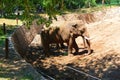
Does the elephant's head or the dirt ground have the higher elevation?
the elephant's head

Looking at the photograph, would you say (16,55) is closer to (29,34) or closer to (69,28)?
(69,28)

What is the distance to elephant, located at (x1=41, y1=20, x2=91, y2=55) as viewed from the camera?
25.7 m

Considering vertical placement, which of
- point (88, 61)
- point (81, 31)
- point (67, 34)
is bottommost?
point (88, 61)

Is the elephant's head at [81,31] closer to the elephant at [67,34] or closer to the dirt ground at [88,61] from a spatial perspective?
the elephant at [67,34]

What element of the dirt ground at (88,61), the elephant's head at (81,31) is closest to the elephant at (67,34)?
the elephant's head at (81,31)

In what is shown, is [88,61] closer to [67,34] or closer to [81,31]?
[81,31]

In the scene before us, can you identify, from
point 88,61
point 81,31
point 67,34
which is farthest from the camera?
point 67,34

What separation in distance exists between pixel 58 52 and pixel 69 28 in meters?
2.15

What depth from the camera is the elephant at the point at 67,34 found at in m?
25.7

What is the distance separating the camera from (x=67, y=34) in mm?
26234

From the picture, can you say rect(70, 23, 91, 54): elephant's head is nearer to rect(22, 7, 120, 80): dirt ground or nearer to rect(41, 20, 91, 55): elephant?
rect(41, 20, 91, 55): elephant

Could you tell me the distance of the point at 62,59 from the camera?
2486 cm

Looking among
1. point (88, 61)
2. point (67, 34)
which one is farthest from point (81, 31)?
point (88, 61)

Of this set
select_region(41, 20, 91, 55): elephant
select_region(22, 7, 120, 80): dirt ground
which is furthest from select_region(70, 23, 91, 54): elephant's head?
select_region(22, 7, 120, 80): dirt ground
